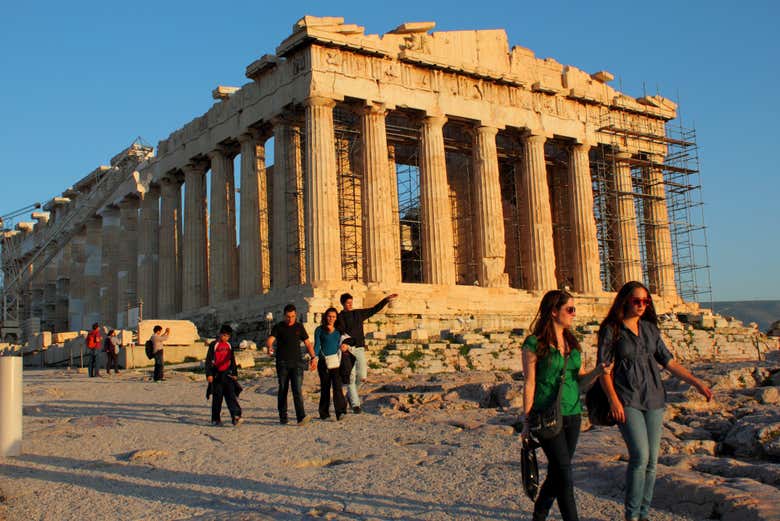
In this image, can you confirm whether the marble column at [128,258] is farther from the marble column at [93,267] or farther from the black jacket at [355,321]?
the black jacket at [355,321]

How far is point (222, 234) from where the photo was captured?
113 feet

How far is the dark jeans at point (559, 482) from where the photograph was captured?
5.98 m

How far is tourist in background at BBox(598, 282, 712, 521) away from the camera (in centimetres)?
628

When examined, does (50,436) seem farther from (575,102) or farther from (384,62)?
(575,102)

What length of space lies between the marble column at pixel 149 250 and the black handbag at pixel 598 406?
34566 mm

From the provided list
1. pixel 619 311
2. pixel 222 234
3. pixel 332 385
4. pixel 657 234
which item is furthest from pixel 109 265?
pixel 619 311

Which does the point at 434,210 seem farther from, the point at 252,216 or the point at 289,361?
the point at 289,361

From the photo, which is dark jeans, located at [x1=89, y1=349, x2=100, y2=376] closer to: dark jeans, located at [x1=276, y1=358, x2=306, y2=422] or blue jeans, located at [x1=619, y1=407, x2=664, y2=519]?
dark jeans, located at [x1=276, y1=358, x2=306, y2=422]

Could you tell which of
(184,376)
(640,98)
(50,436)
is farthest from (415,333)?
(640,98)

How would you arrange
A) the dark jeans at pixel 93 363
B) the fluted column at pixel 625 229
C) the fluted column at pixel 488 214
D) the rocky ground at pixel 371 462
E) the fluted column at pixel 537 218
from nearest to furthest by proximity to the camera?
the rocky ground at pixel 371 462 → the dark jeans at pixel 93 363 → the fluted column at pixel 488 214 → the fluted column at pixel 537 218 → the fluted column at pixel 625 229

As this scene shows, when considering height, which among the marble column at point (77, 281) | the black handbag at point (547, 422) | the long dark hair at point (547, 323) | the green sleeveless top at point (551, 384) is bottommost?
the black handbag at point (547, 422)

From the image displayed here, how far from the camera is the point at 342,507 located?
7133 millimetres

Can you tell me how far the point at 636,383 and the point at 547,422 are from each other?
0.80 metres

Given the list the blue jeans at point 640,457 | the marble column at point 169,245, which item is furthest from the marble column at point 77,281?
the blue jeans at point 640,457
